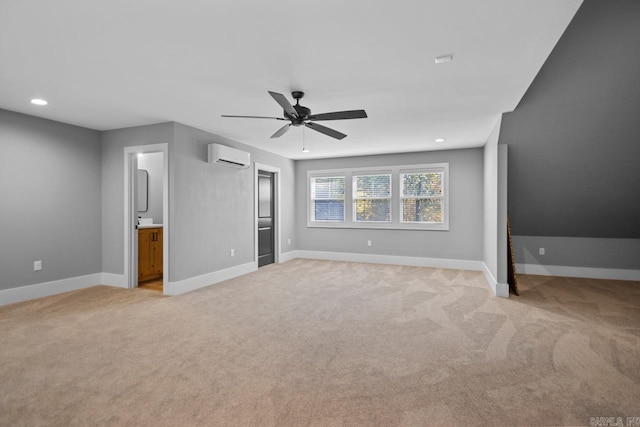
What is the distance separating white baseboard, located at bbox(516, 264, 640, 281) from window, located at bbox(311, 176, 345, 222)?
12.9ft

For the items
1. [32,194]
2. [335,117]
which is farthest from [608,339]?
[32,194]

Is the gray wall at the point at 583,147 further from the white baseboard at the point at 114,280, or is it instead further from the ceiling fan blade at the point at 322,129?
the white baseboard at the point at 114,280

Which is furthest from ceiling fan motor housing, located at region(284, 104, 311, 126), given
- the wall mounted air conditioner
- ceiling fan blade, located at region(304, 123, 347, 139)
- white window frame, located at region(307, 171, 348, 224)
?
white window frame, located at region(307, 171, 348, 224)

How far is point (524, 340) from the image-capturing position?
299 cm

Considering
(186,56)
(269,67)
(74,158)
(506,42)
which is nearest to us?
(506,42)

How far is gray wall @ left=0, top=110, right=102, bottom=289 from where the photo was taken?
4094mm

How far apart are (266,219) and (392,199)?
9.35 ft

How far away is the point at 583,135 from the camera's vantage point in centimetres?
429

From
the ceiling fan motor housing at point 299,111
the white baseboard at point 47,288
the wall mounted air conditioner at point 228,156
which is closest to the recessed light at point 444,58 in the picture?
the ceiling fan motor housing at point 299,111

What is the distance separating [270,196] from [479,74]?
495cm

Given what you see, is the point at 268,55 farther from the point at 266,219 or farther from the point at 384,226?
the point at 384,226

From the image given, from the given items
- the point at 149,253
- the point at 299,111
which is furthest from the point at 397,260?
the point at 149,253

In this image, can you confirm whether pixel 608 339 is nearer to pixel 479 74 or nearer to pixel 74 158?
pixel 479 74

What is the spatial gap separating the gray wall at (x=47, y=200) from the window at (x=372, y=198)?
508 cm
